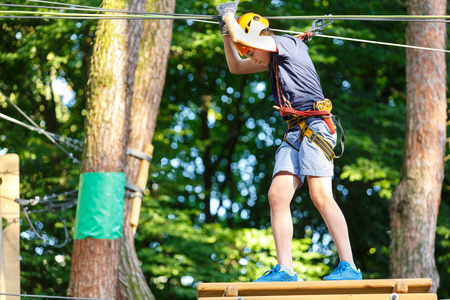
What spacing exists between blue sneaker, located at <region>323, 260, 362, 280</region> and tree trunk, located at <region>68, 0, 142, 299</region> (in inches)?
110

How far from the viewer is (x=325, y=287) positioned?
2.84m

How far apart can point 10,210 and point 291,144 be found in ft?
9.38

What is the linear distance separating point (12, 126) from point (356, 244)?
7.21 meters

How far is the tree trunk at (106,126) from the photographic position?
5.50m

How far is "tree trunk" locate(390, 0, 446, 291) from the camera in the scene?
7578 millimetres

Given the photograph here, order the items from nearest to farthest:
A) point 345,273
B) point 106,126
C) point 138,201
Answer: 1. point 345,273
2. point 106,126
3. point 138,201

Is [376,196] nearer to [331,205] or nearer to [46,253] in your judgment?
[46,253]

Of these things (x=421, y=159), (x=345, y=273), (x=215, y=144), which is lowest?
(x=345, y=273)

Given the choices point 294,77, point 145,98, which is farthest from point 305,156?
point 145,98

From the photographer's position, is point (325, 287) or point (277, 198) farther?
point (277, 198)

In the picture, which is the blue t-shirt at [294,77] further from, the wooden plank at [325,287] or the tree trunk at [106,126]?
the tree trunk at [106,126]

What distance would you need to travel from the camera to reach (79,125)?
507 inches

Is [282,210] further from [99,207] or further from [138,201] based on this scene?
[138,201]

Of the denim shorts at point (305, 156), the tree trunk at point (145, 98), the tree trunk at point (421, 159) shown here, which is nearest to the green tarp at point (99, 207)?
the tree trunk at point (145, 98)
